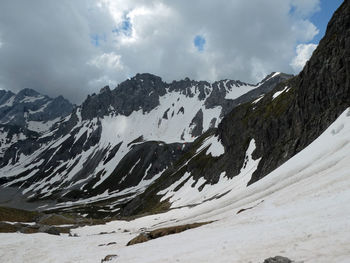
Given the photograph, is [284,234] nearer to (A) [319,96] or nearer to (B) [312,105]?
(A) [319,96]

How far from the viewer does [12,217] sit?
79.6m

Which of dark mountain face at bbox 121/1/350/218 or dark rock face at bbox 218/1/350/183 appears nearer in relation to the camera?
dark rock face at bbox 218/1/350/183

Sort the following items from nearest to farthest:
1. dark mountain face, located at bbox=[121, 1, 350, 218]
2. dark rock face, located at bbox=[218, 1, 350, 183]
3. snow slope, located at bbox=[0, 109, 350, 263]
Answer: snow slope, located at bbox=[0, 109, 350, 263], dark rock face, located at bbox=[218, 1, 350, 183], dark mountain face, located at bbox=[121, 1, 350, 218]

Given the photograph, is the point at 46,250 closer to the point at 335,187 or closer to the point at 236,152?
the point at 335,187

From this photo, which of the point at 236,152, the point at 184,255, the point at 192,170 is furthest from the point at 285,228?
the point at 192,170

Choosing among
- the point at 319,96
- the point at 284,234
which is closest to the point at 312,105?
the point at 319,96

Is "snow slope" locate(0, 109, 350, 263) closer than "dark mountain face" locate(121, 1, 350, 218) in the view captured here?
Yes

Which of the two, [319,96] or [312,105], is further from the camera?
[312,105]

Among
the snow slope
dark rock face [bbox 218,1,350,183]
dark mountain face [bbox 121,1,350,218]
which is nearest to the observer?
the snow slope

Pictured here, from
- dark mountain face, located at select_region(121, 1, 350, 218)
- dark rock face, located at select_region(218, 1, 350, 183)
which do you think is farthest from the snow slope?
dark mountain face, located at select_region(121, 1, 350, 218)

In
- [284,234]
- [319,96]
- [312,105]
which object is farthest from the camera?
[312,105]

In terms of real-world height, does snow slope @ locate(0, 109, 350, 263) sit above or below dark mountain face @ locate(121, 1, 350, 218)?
below

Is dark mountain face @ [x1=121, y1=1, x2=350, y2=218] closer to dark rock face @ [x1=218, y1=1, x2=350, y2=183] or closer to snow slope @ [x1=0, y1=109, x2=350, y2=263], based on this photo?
dark rock face @ [x1=218, y1=1, x2=350, y2=183]

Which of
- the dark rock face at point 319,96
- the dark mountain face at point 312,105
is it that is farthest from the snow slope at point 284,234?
the dark mountain face at point 312,105
